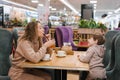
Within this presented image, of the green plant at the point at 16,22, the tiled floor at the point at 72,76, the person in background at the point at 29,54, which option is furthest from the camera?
the green plant at the point at 16,22

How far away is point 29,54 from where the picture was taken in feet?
8.49

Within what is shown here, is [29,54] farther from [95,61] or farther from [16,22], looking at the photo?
[16,22]

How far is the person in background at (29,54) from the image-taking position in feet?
8.59

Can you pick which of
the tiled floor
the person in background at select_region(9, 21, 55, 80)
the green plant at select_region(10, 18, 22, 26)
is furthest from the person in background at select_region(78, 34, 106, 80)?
the green plant at select_region(10, 18, 22, 26)

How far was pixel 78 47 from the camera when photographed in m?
5.17

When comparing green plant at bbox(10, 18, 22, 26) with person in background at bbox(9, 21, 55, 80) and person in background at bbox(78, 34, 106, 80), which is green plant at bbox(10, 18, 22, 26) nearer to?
person in background at bbox(9, 21, 55, 80)

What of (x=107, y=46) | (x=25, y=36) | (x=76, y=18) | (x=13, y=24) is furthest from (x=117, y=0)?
(x=25, y=36)

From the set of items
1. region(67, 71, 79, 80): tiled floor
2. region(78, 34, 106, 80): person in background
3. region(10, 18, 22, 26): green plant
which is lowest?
region(67, 71, 79, 80): tiled floor

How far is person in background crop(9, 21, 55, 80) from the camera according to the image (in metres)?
2.62

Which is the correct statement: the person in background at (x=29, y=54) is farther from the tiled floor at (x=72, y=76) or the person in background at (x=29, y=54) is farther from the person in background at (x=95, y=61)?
the tiled floor at (x=72, y=76)

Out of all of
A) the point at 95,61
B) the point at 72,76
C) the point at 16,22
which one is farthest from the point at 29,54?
the point at 16,22

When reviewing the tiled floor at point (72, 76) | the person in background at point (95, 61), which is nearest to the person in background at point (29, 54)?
the person in background at point (95, 61)

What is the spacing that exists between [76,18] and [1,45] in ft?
16.3

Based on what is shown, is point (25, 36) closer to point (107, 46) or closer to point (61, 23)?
point (107, 46)
